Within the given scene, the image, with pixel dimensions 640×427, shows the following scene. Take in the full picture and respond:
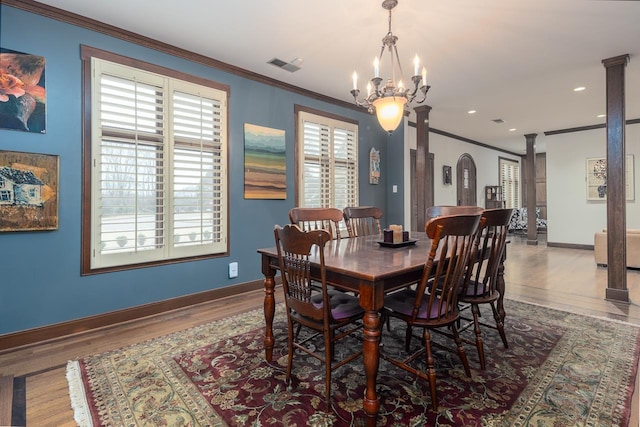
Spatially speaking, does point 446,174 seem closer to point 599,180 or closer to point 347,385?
point 599,180

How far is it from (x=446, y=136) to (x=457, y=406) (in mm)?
6763

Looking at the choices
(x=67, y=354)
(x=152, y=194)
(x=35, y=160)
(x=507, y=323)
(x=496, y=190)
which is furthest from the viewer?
(x=496, y=190)

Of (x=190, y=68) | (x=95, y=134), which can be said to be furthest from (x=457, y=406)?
(x=190, y=68)

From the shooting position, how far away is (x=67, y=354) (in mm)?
2354

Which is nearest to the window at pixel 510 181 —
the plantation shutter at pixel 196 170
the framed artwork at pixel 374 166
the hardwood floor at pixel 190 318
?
the hardwood floor at pixel 190 318

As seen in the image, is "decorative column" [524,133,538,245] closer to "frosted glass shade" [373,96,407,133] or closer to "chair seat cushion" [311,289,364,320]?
"frosted glass shade" [373,96,407,133]

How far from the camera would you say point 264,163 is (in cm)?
398

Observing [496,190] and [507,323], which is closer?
[507,323]

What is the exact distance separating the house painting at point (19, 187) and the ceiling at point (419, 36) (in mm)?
1332

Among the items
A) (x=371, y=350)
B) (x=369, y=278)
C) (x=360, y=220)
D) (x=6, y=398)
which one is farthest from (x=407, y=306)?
(x=6, y=398)

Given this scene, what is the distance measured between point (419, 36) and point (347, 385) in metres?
2.95

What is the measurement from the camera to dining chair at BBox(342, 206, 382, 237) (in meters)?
3.17

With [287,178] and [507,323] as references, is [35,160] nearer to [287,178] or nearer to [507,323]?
[287,178]

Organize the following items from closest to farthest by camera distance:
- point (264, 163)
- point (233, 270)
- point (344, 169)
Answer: point (233, 270), point (264, 163), point (344, 169)
